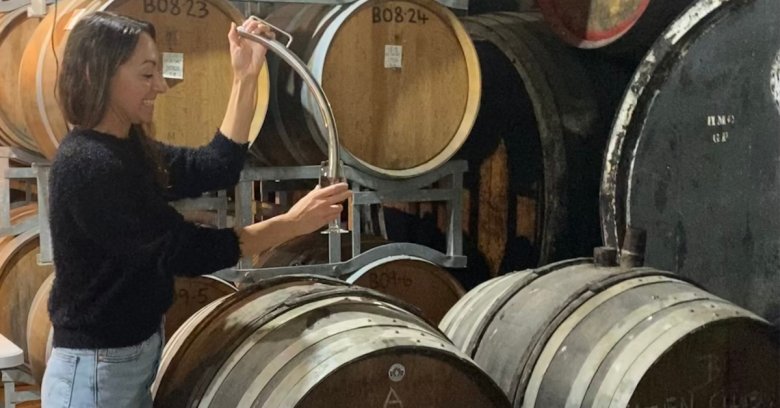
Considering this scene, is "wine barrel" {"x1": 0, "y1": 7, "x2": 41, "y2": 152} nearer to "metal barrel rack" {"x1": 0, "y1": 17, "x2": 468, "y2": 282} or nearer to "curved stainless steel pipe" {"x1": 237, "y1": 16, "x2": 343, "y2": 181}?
"metal barrel rack" {"x1": 0, "y1": 17, "x2": 468, "y2": 282}

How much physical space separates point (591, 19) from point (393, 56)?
709mm

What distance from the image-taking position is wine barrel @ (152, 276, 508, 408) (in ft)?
5.82

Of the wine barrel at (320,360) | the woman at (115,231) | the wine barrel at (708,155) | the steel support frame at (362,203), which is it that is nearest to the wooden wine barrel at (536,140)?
the steel support frame at (362,203)

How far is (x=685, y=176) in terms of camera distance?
281cm

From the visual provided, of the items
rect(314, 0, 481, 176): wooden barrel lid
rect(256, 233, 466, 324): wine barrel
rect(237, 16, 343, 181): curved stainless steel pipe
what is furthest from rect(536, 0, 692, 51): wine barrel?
rect(237, 16, 343, 181): curved stainless steel pipe

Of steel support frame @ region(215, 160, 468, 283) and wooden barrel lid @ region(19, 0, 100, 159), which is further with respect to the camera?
steel support frame @ region(215, 160, 468, 283)

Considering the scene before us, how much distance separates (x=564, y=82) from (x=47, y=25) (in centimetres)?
185

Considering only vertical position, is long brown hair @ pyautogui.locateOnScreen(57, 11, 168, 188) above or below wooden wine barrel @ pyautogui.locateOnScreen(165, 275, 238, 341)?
above

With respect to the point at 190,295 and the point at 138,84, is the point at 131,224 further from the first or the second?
the point at 190,295

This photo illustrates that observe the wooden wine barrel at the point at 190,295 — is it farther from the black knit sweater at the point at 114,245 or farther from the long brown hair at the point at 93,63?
the long brown hair at the point at 93,63

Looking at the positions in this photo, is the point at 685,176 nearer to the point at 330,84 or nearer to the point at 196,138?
the point at 330,84

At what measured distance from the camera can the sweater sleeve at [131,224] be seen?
1770 mm

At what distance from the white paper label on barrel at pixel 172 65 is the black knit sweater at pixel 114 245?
0.88m

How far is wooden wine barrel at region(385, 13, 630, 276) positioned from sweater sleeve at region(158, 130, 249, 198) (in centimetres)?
149
